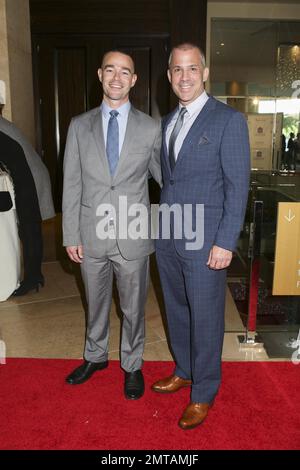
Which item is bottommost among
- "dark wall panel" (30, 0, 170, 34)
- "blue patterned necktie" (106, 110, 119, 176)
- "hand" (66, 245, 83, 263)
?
"hand" (66, 245, 83, 263)

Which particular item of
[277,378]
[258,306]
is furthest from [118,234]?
[258,306]

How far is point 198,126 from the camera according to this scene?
202cm

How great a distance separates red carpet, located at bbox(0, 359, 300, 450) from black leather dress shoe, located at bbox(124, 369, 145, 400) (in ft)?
0.12

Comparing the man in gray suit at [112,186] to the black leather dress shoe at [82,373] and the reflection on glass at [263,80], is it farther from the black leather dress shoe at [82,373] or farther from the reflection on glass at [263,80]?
the reflection on glass at [263,80]

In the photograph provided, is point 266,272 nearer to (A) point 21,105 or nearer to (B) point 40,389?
(B) point 40,389

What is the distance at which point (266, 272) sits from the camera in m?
3.18

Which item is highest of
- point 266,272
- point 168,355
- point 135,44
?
point 135,44

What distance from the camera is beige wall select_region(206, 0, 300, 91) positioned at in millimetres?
7113

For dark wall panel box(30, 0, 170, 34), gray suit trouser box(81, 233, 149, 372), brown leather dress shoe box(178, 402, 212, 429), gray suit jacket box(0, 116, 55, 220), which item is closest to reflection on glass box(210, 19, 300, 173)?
dark wall panel box(30, 0, 170, 34)

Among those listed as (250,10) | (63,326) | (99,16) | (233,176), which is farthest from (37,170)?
(250,10)

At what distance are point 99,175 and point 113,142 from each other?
7.2 inches

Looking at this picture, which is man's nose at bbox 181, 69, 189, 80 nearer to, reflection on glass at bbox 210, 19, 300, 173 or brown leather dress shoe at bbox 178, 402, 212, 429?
brown leather dress shoe at bbox 178, 402, 212, 429

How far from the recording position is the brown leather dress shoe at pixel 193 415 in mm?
2178

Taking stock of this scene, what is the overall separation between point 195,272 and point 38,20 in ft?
17.7
